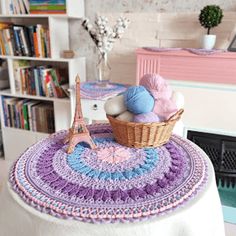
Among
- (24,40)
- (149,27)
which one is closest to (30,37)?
(24,40)

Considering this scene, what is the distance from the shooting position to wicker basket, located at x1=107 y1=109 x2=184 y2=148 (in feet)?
2.89

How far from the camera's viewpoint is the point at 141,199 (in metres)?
0.68

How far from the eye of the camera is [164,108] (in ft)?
3.07

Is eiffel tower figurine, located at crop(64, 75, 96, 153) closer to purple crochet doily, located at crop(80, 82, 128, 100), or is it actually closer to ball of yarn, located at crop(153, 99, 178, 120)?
ball of yarn, located at crop(153, 99, 178, 120)

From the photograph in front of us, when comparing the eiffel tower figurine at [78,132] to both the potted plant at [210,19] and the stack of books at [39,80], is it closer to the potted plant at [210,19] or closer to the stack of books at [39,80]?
the potted plant at [210,19]

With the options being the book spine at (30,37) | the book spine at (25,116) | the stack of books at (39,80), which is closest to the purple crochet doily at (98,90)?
the stack of books at (39,80)

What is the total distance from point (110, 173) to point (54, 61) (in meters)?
1.66

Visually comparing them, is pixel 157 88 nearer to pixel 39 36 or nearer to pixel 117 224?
pixel 117 224

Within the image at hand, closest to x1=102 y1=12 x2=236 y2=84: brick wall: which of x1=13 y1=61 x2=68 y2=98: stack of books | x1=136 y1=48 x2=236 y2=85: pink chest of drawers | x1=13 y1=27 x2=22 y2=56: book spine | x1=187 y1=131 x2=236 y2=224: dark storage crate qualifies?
x1=136 y1=48 x2=236 y2=85: pink chest of drawers

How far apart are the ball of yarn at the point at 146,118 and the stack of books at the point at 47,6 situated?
1.33 meters

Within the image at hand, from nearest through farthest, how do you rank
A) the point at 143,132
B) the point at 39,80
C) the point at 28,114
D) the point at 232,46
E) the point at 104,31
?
the point at 143,132 < the point at 232,46 < the point at 104,31 < the point at 39,80 < the point at 28,114

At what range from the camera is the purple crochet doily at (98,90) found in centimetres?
171

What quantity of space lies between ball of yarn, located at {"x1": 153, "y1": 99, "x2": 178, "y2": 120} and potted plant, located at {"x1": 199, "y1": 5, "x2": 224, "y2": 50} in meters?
0.89

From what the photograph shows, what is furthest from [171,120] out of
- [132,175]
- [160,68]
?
[160,68]
